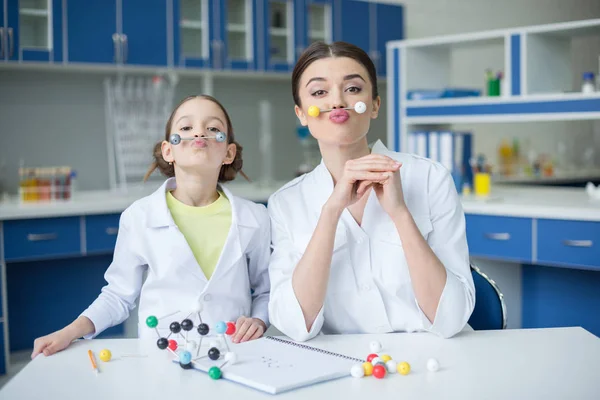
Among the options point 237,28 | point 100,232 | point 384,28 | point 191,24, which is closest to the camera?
point 100,232

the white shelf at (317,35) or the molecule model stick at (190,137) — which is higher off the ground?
the white shelf at (317,35)

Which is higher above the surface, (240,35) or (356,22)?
(356,22)

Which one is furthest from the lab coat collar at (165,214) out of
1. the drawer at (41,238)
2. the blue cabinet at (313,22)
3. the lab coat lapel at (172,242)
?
the blue cabinet at (313,22)

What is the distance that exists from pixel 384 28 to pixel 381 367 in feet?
12.3

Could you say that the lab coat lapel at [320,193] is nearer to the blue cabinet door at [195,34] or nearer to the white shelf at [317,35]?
the blue cabinet door at [195,34]

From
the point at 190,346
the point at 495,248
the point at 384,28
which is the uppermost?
the point at 384,28

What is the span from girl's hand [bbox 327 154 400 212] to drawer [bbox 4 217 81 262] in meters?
2.14

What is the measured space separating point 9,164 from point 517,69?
2.54 m

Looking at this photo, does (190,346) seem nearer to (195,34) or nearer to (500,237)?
(500,237)

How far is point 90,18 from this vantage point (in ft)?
12.1

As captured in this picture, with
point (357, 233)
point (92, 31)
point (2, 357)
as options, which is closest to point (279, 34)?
point (92, 31)

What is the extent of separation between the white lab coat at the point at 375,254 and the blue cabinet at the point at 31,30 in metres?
2.30

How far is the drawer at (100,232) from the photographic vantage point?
11.3ft

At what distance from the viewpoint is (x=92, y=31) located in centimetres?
369
